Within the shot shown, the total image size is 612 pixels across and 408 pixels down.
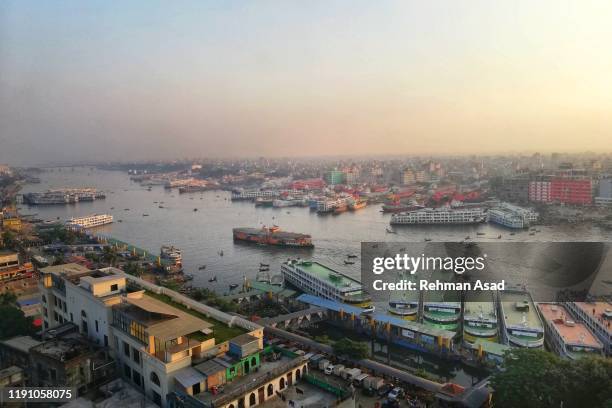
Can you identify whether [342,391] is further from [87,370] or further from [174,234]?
[174,234]

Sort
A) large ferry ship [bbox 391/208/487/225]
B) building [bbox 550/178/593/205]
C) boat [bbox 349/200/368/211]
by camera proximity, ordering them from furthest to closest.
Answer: boat [bbox 349/200/368/211] < building [bbox 550/178/593/205] < large ferry ship [bbox 391/208/487/225]

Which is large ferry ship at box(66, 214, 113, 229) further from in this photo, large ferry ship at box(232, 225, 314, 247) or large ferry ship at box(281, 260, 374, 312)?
large ferry ship at box(281, 260, 374, 312)

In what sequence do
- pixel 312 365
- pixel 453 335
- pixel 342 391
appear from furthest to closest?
1. pixel 453 335
2. pixel 312 365
3. pixel 342 391

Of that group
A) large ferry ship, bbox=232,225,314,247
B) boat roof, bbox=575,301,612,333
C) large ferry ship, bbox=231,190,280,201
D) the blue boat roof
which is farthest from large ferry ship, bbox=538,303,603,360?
large ferry ship, bbox=231,190,280,201

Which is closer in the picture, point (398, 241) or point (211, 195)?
point (398, 241)

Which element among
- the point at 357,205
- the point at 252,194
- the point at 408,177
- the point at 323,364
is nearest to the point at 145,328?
the point at 323,364

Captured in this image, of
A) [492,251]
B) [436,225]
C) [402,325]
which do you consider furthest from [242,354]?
[436,225]

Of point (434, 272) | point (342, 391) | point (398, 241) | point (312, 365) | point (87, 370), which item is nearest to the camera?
point (342, 391)

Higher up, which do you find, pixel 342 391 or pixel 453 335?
pixel 342 391
